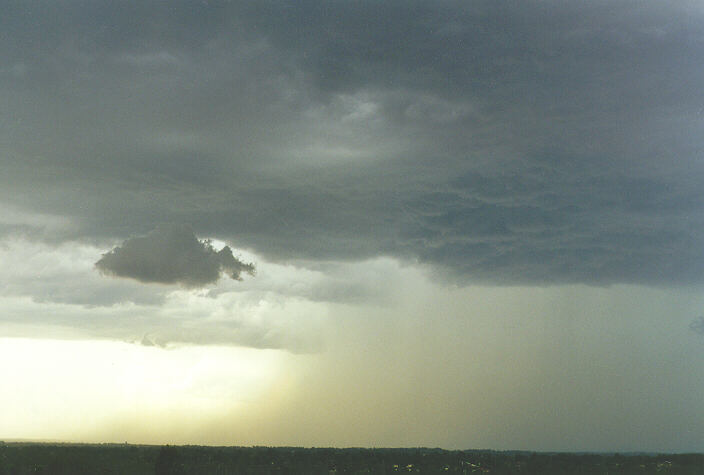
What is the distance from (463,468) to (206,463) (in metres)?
59.2

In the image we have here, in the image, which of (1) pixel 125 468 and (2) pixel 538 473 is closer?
(1) pixel 125 468

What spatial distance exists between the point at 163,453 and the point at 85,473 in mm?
37300

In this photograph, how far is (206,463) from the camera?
7539 inches

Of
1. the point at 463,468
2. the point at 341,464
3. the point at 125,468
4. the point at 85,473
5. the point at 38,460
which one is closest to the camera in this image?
the point at 85,473

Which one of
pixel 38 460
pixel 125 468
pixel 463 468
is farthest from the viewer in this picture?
pixel 463 468

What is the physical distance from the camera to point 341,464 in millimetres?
196500

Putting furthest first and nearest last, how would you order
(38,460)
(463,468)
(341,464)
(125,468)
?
(341,464)
(463,468)
(38,460)
(125,468)

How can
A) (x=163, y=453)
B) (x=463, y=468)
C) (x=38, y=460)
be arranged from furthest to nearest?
(x=463, y=468)
(x=38, y=460)
(x=163, y=453)

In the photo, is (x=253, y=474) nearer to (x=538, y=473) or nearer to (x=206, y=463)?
(x=206, y=463)

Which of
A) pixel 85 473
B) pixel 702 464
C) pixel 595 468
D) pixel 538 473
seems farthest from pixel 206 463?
pixel 702 464

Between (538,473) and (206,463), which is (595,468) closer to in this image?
(538,473)

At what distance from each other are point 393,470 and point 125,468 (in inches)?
2164

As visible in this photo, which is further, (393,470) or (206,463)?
(206,463)

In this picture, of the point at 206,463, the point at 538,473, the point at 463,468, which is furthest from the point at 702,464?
the point at 206,463
